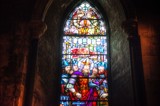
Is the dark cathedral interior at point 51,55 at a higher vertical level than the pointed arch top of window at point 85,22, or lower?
lower

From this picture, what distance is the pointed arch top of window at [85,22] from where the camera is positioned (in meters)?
9.42

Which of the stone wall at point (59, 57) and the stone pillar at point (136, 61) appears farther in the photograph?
the stone wall at point (59, 57)

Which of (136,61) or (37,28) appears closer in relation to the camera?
(136,61)

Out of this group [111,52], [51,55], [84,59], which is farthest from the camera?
[84,59]

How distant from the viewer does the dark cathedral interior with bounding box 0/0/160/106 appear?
6703 mm

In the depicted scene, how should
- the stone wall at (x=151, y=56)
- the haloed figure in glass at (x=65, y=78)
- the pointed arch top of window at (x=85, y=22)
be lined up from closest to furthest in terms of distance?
1. the stone wall at (x=151, y=56)
2. the haloed figure in glass at (x=65, y=78)
3. the pointed arch top of window at (x=85, y=22)

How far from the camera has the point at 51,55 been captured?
8.30m

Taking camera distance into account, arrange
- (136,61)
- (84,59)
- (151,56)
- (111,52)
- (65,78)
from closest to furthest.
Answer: (136,61) → (151,56) → (65,78) → (111,52) → (84,59)

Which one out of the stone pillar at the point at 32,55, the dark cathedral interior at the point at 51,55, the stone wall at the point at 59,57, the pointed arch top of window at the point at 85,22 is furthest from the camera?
the pointed arch top of window at the point at 85,22

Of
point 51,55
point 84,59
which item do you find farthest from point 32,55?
point 84,59

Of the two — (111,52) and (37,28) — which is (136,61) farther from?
(37,28)

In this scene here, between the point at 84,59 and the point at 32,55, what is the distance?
2308 mm

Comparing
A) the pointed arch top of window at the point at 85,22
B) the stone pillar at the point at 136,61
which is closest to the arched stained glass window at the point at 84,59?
the pointed arch top of window at the point at 85,22

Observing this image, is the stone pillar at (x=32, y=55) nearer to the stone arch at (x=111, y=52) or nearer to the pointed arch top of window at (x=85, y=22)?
the stone arch at (x=111, y=52)
